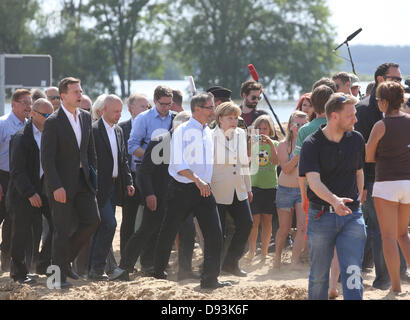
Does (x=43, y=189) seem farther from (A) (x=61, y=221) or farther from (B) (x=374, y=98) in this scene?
(B) (x=374, y=98)

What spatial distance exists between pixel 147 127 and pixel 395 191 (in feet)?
8.91

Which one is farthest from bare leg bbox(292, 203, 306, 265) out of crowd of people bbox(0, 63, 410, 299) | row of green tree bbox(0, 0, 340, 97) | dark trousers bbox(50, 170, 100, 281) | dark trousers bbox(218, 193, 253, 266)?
row of green tree bbox(0, 0, 340, 97)

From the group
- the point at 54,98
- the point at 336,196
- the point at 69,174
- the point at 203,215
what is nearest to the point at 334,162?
the point at 336,196

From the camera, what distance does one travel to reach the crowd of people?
5.24m

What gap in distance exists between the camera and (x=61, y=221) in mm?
6504

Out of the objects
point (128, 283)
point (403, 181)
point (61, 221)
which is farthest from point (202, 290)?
point (403, 181)

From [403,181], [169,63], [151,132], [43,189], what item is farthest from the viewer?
[169,63]

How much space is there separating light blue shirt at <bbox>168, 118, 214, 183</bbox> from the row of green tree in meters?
35.5

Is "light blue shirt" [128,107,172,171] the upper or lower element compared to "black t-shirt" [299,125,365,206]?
upper

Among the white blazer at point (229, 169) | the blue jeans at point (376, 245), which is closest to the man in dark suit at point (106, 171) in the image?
the white blazer at point (229, 169)

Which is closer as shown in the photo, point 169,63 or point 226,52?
point 226,52

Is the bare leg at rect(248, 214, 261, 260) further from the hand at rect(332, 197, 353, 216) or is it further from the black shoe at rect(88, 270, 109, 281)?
the hand at rect(332, 197, 353, 216)

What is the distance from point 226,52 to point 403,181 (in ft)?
124

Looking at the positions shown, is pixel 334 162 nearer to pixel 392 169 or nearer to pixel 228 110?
pixel 392 169
